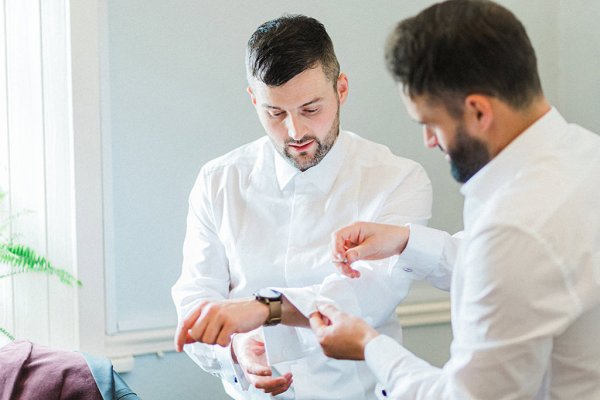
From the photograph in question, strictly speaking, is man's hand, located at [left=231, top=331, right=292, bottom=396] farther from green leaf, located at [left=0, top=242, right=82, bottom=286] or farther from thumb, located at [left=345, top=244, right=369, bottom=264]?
green leaf, located at [left=0, top=242, right=82, bottom=286]

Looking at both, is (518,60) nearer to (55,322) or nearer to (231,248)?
(231,248)

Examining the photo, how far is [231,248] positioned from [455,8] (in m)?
1.29

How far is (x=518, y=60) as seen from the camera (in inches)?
56.0

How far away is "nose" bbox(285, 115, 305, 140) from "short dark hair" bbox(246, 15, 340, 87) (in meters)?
0.10

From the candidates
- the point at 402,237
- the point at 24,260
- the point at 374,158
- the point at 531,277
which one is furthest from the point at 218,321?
the point at 24,260

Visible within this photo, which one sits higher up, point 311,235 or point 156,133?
point 156,133

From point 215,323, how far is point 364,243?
A: 1.36 feet

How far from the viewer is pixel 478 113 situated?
144 centimetres

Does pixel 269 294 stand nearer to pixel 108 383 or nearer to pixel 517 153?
pixel 108 383

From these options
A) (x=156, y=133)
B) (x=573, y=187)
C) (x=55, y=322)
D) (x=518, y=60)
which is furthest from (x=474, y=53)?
(x=55, y=322)

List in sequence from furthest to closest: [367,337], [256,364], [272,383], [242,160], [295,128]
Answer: [242,160], [295,128], [256,364], [272,383], [367,337]

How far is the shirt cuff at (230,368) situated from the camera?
95.7 inches

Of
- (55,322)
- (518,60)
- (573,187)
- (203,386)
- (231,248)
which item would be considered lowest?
(203,386)

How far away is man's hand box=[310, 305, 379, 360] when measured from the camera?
1696mm
